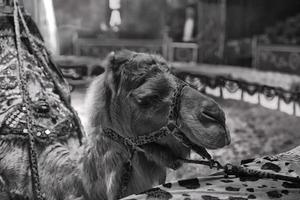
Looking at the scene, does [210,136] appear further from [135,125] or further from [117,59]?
[117,59]

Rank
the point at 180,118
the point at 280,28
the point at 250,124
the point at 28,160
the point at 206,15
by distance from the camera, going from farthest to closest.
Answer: the point at 280,28 → the point at 206,15 → the point at 250,124 → the point at 28,160 → the point at 180,118

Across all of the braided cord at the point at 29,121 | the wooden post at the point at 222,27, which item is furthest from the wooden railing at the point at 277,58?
the braided cord at the point at 29,121

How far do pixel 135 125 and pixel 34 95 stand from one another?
696mm

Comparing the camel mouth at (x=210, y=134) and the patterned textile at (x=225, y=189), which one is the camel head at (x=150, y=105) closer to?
the camel mouth at (x=210, y=134)

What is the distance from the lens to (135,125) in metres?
1.43

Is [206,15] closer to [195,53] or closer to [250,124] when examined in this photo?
[195,53]

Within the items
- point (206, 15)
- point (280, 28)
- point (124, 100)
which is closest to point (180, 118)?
point (124, 100)

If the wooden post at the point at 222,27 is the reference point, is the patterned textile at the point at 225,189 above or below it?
below

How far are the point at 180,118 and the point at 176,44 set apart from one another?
289 inches

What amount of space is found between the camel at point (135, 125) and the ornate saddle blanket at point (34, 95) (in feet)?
1.02

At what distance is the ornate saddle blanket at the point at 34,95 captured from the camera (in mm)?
1771

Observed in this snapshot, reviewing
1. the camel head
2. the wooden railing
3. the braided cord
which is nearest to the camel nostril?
the camel head

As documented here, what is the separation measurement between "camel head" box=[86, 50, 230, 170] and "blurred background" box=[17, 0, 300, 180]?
228mm

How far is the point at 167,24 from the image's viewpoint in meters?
10.3
